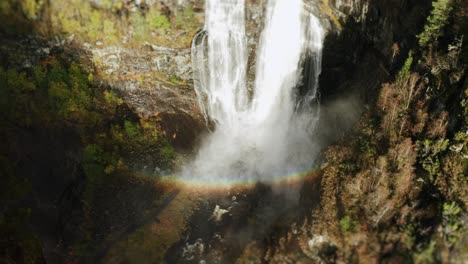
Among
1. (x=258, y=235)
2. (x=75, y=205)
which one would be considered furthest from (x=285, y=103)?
(x=75, y=205)

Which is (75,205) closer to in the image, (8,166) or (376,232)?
(8,166)

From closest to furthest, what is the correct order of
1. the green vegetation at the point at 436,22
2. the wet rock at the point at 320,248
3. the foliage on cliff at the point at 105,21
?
the wet rock at the point at 320,248, the green vegetation at the point at 436,22, the foliage on cliff at the point at 105,21

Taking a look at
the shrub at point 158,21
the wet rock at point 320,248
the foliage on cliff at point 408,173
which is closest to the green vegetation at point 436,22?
the foliage on cliff at point 408,173

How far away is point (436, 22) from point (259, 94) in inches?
414

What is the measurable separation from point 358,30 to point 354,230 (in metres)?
11.7

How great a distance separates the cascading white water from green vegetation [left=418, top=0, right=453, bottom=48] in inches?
226

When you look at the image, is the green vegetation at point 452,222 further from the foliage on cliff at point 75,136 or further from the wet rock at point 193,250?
the foliage on cliff at point 75,136

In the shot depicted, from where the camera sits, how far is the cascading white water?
2150 cm

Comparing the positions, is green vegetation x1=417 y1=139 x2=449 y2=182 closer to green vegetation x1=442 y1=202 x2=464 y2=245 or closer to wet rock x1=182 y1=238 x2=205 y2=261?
green vegetation x1=442 y1=202 x2=464 y2=245

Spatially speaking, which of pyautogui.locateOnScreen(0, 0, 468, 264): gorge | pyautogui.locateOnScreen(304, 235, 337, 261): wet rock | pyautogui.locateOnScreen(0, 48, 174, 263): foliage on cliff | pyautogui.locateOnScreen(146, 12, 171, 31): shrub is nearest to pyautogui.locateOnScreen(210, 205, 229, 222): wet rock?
pyautogui.locateOnScreen(0, 0, 468, 264): gorge

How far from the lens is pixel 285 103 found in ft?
77.7

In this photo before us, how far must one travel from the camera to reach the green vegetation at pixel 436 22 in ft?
54.9

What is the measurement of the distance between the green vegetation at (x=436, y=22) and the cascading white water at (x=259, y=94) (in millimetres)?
5729

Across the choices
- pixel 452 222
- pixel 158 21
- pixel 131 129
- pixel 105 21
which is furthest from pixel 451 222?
pixel 105 21
